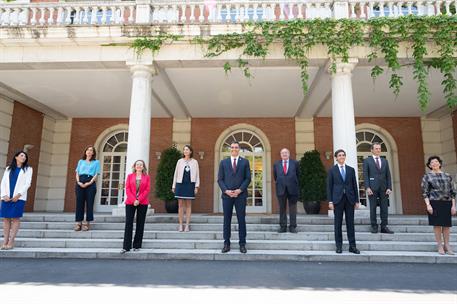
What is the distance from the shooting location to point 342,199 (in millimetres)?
5160

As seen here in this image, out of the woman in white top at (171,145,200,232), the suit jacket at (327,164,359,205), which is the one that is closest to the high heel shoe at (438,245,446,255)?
the suit jacket at (327,164,359,205)

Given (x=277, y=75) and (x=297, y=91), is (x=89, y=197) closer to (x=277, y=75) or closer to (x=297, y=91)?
(x=277, y=75)

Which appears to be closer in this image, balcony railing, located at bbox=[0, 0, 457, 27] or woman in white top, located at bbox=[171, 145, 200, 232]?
woman in white top, located at bbox=[171, 145, 200, 232]

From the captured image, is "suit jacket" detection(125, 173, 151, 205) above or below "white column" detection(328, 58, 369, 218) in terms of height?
below

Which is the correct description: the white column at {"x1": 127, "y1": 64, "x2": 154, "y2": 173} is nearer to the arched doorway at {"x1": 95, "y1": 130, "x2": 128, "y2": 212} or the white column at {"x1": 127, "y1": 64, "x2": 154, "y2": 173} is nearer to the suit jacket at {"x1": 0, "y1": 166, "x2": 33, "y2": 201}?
the suit jacket at {"x1": 0, "y1": 166, "x2": 33, "y2": 201}

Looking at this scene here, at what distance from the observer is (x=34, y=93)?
10031 mm

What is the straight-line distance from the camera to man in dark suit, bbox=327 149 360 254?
5.07 m

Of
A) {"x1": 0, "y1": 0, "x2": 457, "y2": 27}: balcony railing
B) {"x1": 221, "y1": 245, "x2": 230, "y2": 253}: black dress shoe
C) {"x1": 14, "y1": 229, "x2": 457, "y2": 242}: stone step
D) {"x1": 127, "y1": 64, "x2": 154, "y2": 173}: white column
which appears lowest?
{"x1": 221, "y1": 245, "x2": 230, "y2": 253}: black dress shoe

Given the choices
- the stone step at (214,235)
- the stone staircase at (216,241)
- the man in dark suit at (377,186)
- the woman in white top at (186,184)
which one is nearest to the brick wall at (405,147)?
the stone staircase at (216,241)

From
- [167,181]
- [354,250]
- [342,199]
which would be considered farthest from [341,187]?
[167,181]

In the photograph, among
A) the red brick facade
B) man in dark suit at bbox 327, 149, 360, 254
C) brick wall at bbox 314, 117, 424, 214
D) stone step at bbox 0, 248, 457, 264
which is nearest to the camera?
stone step at bbox 0, 248, 457, 264

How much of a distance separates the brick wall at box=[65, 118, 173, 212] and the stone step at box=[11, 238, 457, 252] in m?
6.24

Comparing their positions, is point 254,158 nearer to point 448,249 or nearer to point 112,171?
point 112,171

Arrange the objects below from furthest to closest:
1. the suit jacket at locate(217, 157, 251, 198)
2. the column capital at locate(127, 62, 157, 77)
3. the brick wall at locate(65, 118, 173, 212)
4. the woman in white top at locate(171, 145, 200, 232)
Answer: the brick wall at locate(65, 118, 173, 212) < the column capital at locate(127, 62, 157, 77) < the woman in white top at locate(171, 145, 200, 232) < the suit jacket at locate(217, 157, 251, 198)
